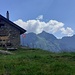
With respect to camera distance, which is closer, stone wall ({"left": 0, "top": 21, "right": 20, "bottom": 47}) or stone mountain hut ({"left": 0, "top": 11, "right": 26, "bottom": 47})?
stone mountain hut ({"left": 0, "top": 11, "right": 26, "bottom": 47})

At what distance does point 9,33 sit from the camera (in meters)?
47.3

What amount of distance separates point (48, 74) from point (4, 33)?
104 ft

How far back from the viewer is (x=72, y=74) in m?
16.4

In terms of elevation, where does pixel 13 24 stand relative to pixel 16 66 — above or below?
above

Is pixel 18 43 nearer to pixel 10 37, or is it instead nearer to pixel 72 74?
pixel 10 37

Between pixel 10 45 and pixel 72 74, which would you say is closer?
pixel 72 74

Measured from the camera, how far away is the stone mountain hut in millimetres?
46906

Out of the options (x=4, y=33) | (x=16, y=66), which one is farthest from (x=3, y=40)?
(x=16, y=66)

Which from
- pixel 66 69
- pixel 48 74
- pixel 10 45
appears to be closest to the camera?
pixel 48 74

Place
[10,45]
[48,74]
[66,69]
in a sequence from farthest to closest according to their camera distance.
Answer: [10,45] < [66,69] < [48,74]

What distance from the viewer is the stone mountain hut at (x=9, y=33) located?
46.9 metres

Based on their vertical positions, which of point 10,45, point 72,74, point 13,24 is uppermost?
point 13,24

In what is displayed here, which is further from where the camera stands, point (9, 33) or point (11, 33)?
point (11, 33)

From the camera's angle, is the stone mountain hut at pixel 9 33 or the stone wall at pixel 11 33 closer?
the stone mountain hut at pixel 9 33
